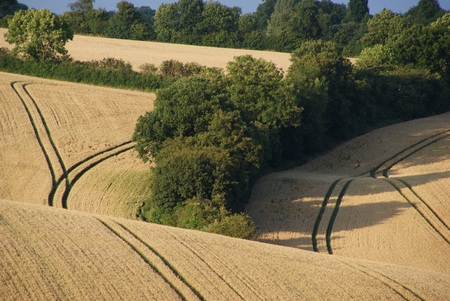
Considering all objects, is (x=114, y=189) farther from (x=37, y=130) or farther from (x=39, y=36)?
(x=39, y=36)

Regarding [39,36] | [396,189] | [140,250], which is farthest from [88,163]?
[39,36]

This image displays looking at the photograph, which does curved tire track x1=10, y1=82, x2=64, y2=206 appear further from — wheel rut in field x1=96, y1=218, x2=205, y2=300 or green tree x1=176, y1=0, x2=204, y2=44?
green tree x1=176, y1=0, x2=204, y2=44

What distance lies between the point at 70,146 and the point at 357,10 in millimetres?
134422

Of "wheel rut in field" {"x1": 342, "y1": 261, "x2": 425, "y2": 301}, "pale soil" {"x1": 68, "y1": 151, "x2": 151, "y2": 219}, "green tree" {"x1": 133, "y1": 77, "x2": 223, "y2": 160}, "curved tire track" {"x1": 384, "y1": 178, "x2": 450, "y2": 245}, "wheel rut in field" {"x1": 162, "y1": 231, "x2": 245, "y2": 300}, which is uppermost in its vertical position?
"green tree" {"x1": 133, "y1": 77, "x2": 223, "y2": 160}

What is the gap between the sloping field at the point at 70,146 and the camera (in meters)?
43.2

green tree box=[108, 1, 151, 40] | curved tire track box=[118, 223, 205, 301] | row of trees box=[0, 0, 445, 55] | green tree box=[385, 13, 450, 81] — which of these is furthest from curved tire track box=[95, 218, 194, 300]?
green tree box=[108, 1, 151, 40]

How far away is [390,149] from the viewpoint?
63.8 metres

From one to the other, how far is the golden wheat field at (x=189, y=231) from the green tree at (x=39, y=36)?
4.55 meters

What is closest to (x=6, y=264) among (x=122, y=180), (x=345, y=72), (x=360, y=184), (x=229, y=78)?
(x=122, y=180)

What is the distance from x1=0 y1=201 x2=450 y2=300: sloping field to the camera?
2211 cm

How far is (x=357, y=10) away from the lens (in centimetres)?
17575

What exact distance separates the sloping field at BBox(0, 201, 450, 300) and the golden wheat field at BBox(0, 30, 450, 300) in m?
0.06

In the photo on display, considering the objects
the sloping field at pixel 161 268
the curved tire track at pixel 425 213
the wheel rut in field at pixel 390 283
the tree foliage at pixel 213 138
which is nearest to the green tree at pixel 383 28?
the tree foliage at pixel 213 138

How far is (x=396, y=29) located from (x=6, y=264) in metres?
93.0
